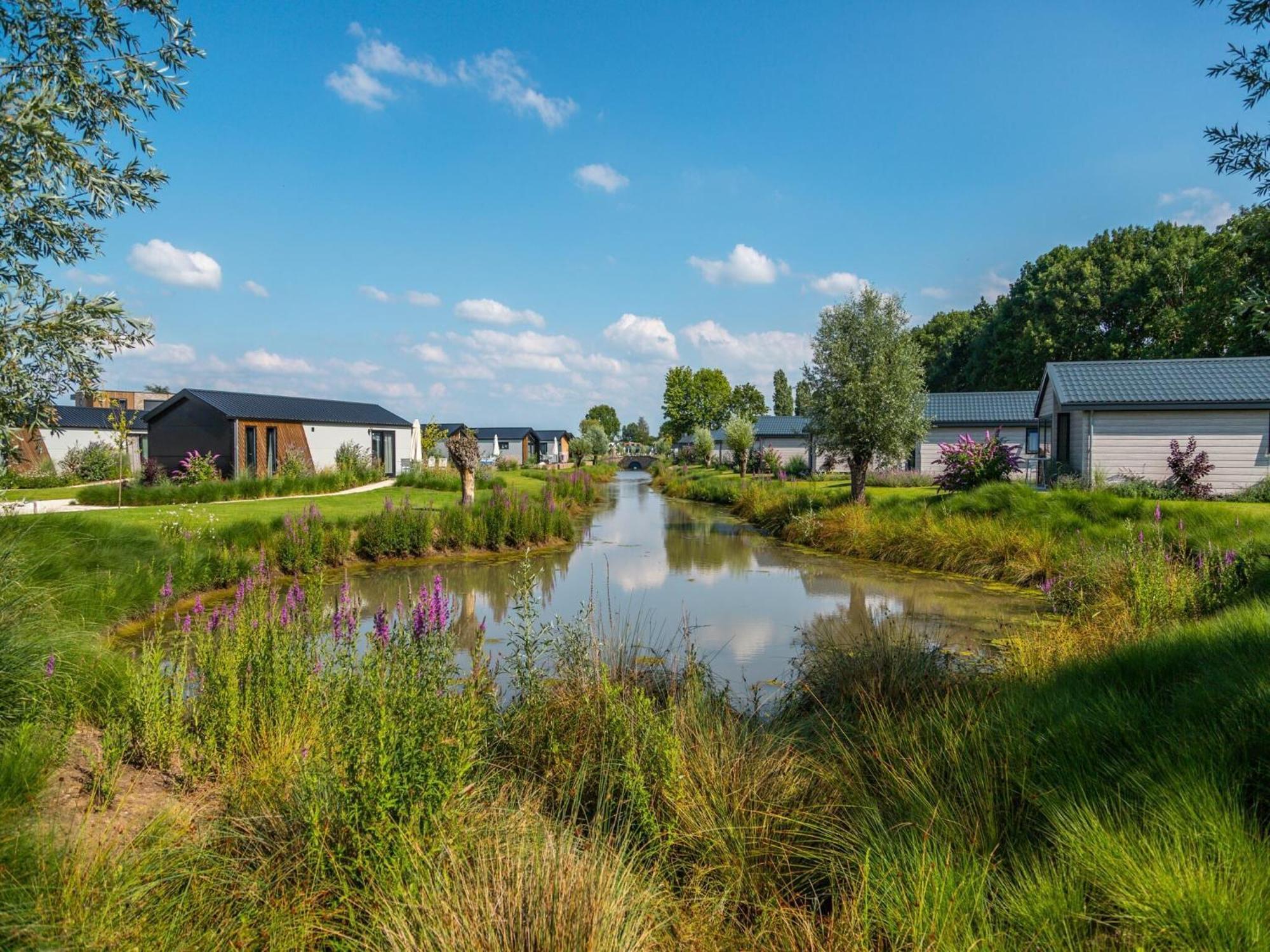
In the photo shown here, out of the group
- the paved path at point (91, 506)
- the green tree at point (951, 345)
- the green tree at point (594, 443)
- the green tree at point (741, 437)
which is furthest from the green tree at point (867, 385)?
the green tree at point (594, 443)

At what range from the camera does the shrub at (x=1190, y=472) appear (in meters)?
16.7

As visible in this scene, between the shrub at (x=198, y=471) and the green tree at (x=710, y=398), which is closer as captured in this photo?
the shrub at (x=198, y=471)

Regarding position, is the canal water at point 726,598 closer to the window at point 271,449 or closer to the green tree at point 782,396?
the window at point 271,449

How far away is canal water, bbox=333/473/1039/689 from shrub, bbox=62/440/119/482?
19.9 metres

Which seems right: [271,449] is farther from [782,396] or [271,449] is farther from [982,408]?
[782,396]

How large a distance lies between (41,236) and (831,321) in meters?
17.8

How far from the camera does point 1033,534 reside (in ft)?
39.3

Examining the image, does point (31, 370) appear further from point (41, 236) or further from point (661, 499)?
point (661, 499)

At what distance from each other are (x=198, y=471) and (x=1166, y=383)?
1077 inches

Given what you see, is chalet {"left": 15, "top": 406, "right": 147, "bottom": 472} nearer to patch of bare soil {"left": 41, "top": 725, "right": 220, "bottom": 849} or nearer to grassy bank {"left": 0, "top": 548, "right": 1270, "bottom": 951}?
patch of bare soil {"left": 41, "top": 725, "right": 220, "bottom": 849}

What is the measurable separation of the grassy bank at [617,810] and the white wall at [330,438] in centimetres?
2582

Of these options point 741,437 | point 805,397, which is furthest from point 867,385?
point 741,437

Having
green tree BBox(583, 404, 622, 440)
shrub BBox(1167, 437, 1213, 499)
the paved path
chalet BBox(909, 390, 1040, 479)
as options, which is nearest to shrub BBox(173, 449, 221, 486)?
the paved path

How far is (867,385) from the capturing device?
60.4 feet
